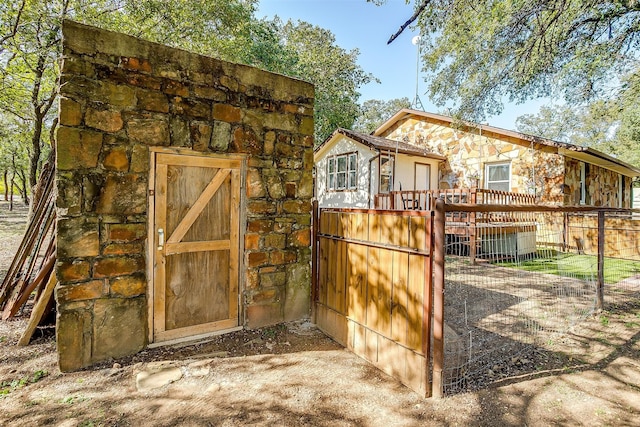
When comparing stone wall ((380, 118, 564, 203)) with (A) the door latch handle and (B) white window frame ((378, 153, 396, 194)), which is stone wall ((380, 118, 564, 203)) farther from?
(A) the door latch handle

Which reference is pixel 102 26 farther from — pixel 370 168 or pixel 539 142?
pixel 539 142

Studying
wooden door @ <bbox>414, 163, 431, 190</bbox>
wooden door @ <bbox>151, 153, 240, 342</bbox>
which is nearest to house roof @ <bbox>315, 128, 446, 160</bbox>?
wooden door @ <bbox>414, 163, 431, 190</bbox>

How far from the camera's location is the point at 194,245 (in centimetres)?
334

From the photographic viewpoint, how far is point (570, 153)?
30.8 feet

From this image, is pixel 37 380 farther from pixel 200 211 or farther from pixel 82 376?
pixel 200 211

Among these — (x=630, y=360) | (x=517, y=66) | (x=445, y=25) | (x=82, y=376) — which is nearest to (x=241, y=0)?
(x=445, y=25)

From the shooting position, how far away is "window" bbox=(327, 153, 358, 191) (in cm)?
1267

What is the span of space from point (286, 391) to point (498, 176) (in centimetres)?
1092

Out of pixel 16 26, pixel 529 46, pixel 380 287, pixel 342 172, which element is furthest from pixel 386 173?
pixel 16 26

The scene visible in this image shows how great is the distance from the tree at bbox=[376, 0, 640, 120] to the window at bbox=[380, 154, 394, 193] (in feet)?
12.6

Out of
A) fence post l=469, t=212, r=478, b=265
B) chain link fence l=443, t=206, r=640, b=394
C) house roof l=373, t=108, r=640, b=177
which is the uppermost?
house roof l=373, t=108, r=640, b=177

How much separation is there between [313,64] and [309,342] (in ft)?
47.9

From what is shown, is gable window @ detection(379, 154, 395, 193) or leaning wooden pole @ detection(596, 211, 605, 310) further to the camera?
gable window @ detection(379, 154, 395, 193)

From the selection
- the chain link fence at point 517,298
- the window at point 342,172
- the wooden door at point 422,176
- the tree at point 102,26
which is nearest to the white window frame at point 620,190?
the chain link fence at point 517,298
